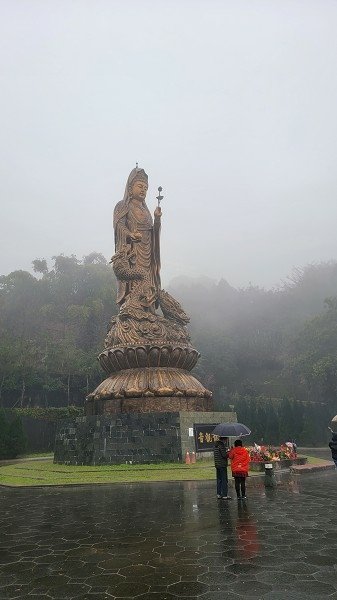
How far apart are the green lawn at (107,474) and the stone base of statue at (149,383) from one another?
2389 mm

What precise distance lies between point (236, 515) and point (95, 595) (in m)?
3.56

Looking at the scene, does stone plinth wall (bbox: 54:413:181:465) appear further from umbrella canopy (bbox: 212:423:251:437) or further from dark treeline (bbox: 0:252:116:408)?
dark treeline (bbox: 0:252:116:408)

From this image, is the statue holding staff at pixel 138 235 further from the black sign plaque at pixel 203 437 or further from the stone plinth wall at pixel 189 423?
the black sign plaque at pixel 203 437

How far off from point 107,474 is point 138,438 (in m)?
2.06

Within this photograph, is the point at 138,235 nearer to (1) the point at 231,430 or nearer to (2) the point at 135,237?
(2) the point at 135,237

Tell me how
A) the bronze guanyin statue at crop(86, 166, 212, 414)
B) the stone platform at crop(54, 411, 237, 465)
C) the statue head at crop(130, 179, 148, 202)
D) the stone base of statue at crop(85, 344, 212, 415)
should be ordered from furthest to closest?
the statue head at crop(130, 179, 148, 202)
the bronze guanyin statue at crop(86, 166, 212, 414)
the stone base of statue at crop(85, 344, 212, 415)
the stone platform at crop(54, 411, 237, 465)

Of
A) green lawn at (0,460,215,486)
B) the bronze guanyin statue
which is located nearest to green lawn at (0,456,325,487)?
green lawn at (0,460,215,486)

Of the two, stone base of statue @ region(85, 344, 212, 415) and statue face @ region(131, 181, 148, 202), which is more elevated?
statue face @ region(131, 181, 148, 202)

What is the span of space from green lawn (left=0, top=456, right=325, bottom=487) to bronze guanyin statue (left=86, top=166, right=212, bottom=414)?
A: 8.52ft

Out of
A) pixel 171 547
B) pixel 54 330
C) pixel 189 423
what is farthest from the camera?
pixel 54 330

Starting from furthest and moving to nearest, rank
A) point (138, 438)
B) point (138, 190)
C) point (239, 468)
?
point (138, 190)
point (138, 438)
point (239, 468)

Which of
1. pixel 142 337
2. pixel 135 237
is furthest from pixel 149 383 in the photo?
pixel 135 237

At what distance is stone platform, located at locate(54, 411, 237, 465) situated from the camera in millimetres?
14156

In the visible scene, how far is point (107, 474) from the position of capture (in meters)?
12.4
